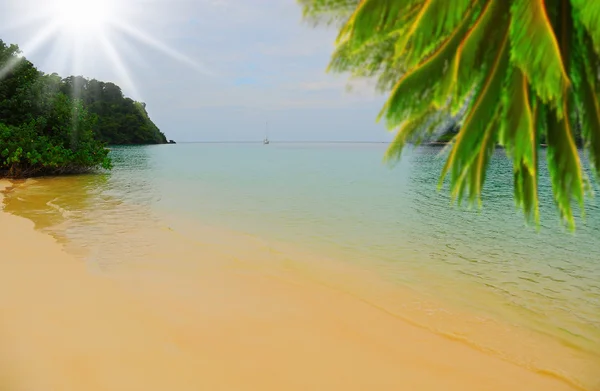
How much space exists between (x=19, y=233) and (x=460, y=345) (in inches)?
392

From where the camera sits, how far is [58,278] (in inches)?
264

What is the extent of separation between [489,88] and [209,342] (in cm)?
424

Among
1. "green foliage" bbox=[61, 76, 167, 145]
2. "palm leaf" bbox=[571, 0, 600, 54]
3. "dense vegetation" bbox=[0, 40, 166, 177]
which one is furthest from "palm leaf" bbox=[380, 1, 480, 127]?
"green foliage" bbox=[61, 76, 167, 145]

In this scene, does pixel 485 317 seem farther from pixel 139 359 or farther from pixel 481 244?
pixel 481 244

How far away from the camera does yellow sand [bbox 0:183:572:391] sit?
4.09 meters

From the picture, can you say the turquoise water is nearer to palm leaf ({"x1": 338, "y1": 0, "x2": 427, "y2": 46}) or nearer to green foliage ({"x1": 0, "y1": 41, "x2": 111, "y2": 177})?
palm leaf ({"x1": 338, "y1": 0, "x2": 427, "y2": 46})

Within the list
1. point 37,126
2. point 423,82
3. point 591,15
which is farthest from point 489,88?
point 37,126

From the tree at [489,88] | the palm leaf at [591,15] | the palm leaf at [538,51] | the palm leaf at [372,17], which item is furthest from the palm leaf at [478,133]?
the palm leaf at [372,17]

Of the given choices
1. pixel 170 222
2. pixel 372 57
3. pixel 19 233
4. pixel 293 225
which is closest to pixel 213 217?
pixel 170 222

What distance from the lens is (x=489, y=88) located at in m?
1.64

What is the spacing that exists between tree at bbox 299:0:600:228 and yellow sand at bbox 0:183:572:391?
3.13 metres

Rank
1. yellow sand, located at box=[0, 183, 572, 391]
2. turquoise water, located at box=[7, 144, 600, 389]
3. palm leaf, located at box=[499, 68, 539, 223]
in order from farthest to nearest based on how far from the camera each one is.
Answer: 1. turquoise water, located at box=[7, 144, 600, 389]
2. yellow sand, located at box=[0, 183, 572, 391]
3. palm leaf, located at box=[499, 68, 539, 223]

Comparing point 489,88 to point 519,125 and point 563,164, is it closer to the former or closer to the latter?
point 519,125

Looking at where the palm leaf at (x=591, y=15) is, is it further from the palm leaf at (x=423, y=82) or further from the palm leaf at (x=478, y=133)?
the palm leaf at (x=423, y=82)
